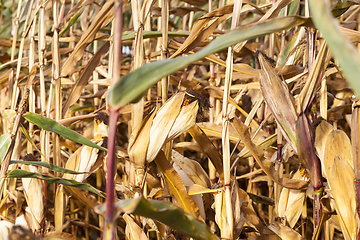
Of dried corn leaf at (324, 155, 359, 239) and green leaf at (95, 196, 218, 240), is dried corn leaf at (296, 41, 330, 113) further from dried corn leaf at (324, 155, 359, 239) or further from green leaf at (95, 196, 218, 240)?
green leaf at (95, 196, 218, 240)

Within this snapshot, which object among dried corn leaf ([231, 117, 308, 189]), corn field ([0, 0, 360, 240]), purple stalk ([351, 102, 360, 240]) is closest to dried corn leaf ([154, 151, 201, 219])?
corn field ([0, 0, 360, 240])

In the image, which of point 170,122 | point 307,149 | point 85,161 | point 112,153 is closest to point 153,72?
point 112,153

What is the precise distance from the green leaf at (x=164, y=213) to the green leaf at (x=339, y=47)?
0.17 m

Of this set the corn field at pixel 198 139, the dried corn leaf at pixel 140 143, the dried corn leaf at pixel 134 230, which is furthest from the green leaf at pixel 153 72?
the dried corn leaf at pixel 134 230

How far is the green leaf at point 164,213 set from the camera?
8.9 inches

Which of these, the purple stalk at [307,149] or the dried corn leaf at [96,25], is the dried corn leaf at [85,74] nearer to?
the dried corn leaf at [96,25]

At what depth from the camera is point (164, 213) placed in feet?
0.82

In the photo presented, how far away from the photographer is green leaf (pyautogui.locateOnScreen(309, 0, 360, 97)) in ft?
0.58

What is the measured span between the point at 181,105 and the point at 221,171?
0.14 meters

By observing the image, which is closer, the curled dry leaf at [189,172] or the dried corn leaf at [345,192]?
the dried corn leaf at [345,192]

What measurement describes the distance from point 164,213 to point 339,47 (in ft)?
0.61

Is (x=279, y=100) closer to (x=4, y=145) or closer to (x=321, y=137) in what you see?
(x=321, y=137)

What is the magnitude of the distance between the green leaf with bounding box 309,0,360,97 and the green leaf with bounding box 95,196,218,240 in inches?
6.8

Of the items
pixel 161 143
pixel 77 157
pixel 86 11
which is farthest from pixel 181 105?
pixel 86 11
